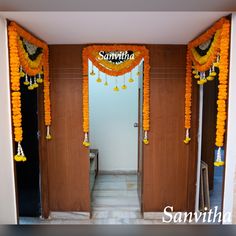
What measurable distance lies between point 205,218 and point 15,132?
2544 mm

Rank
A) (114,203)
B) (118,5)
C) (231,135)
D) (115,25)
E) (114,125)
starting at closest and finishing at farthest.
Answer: (118,5) → (231,135) → (115,25) → (114,203) → (114,125)

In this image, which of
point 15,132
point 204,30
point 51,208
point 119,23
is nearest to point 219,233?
point 15,132

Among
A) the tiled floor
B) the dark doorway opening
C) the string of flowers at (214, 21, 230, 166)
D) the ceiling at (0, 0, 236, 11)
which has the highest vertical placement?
the ceiling at (0, 0, 236, 11)

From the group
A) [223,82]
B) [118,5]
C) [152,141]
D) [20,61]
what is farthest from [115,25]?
[152,141]

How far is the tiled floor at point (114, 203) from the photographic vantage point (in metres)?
3.07

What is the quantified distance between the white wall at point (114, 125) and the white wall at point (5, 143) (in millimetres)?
2826

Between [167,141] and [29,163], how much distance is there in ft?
6.09

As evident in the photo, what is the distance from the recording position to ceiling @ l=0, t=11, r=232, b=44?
73.7 inches

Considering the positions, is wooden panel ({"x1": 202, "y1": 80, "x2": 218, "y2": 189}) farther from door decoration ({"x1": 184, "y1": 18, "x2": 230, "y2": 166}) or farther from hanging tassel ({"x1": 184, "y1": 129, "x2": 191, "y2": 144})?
door decoration ({"x1": 184, "y1": 18, "x2": 230, "y2": 166})

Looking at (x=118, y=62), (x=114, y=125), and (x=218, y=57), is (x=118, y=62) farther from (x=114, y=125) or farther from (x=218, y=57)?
(x=114, y=125)

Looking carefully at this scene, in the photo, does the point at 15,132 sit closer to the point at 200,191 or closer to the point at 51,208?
the point at 51,208

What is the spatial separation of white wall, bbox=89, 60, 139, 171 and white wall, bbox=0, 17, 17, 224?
2826 millimetres

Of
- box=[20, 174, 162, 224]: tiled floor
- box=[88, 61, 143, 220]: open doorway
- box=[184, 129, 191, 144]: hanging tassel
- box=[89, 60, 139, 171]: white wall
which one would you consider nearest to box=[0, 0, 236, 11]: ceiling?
box=[184, 129, 191, 144]: hanging tassel

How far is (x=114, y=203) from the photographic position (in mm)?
3561
